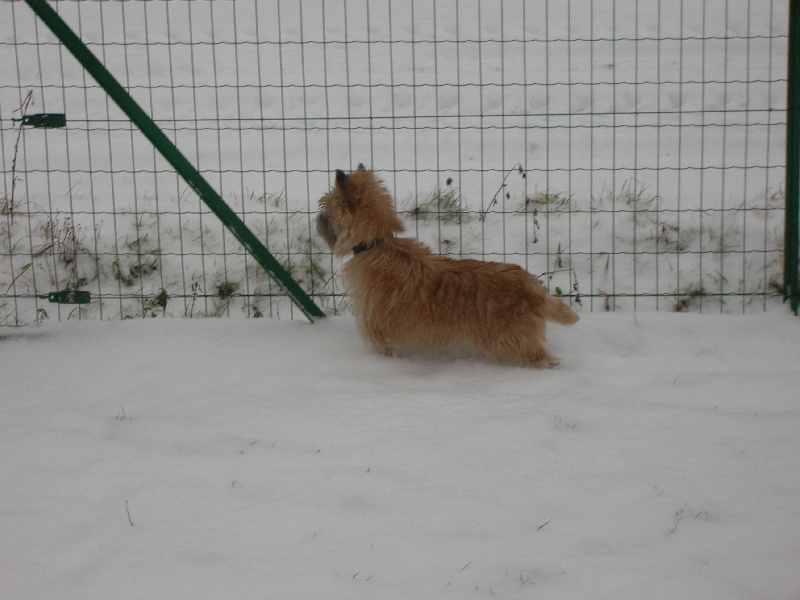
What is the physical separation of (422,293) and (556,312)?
2.35 feet

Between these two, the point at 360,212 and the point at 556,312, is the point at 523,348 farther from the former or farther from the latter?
the point at 360,212

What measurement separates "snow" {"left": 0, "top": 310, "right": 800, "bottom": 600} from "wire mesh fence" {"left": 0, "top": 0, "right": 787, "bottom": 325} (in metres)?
0.84

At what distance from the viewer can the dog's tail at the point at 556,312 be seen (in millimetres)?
4406

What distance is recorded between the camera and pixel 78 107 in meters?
9.55

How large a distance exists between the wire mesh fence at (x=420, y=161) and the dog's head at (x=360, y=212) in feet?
1.61

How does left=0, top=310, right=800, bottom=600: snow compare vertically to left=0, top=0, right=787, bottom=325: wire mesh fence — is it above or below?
below

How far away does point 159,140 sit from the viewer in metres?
4.61

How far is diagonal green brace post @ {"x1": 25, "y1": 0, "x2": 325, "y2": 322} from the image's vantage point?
4.44 meters

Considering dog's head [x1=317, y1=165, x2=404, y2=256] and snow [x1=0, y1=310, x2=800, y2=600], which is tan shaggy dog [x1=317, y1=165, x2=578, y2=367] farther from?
snow [x1=0, y1=310, x2=800, y2=600]

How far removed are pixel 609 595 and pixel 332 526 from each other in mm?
974

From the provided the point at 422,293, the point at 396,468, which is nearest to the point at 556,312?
the point at 422,293

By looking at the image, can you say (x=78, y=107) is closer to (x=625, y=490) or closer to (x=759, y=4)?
(x=625, y=490)

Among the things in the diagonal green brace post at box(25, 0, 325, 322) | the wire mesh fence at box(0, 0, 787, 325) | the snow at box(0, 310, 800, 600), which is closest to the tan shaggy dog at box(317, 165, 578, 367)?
the snow at box(0, 310, 800, 600)

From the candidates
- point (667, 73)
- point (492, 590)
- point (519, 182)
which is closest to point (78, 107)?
point (519, 182)
